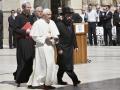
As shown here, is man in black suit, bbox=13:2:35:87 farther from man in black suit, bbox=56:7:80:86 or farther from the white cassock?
man in black suit, bbox=56:7:80:86

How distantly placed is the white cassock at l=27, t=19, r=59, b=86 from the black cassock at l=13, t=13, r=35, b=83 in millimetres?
586

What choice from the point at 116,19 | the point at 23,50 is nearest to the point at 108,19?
the point at 116,19

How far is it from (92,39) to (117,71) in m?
13.6

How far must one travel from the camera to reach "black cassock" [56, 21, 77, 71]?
13414 millimetres

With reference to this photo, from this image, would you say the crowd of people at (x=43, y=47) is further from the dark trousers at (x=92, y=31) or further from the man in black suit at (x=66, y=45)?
the dark trousers at (x=92, y=31)

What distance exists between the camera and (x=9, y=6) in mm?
30906

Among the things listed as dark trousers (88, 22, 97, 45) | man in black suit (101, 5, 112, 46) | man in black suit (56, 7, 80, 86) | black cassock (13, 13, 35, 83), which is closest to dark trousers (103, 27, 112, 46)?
man in black suit (101, 5, 112, 46)

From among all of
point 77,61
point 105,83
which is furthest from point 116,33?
point 105,83

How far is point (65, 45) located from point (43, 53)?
2.96 ft

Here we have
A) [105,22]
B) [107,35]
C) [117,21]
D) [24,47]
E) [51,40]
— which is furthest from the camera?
[107,35]

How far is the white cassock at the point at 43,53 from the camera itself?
41.5ft

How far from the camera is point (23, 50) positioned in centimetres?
1346

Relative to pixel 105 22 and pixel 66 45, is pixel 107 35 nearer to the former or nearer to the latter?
pixel 105 22

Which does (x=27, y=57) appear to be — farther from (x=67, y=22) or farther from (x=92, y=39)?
(x=92, y=39)
